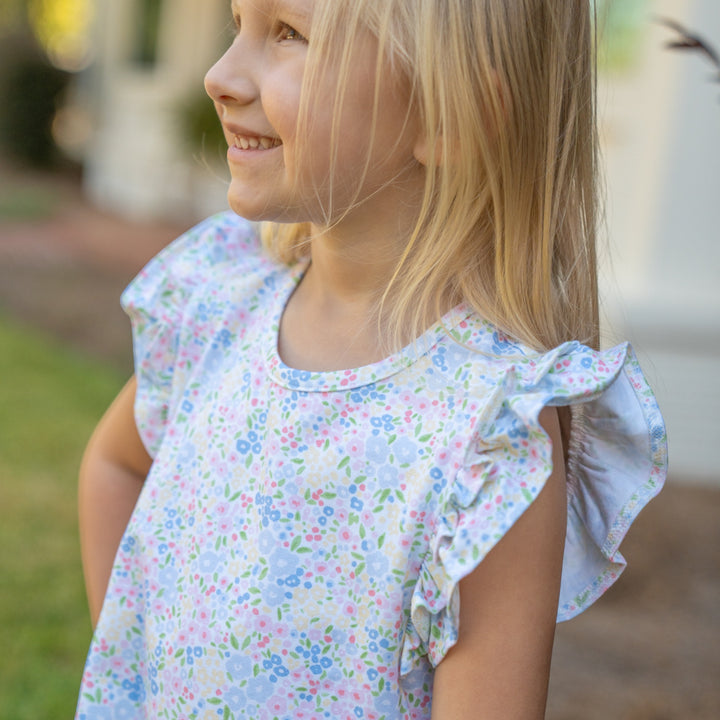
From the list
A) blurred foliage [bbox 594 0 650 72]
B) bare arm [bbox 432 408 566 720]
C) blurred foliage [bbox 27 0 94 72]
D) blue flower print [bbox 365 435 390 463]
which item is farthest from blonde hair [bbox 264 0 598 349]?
blurred foliage [bbox 27 0 94 72]

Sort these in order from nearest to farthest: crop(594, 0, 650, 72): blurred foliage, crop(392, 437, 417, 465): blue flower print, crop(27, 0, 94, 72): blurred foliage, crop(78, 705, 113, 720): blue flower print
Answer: crop(392, 437, 417, 465): blue flower print → crop(78, 705, 113, 720): blue flower print → crop(594, 0, 650, 72): blurred foliage → crop(27, 0, 94, 72): blurred foliage

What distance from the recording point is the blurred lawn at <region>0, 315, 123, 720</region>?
286 cm

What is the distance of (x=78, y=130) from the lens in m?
16.3

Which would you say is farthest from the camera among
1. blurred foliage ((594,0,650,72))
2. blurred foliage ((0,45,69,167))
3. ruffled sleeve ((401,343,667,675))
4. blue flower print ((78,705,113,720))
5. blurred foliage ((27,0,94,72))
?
blurred foliage ((27,0,94,72))

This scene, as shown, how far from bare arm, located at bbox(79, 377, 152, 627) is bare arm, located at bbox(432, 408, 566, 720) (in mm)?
647

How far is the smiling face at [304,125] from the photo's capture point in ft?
3.81

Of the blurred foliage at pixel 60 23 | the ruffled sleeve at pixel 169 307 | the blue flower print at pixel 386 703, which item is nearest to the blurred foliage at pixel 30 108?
the blurred foliage at pixel 60 23

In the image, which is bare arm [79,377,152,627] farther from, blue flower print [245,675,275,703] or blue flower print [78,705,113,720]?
blue flower print [245,675,275,703]

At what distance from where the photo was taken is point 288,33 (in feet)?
3.92

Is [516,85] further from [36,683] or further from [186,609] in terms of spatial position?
[36,683]

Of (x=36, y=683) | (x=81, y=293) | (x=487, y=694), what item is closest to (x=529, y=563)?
(x=487, y=694)

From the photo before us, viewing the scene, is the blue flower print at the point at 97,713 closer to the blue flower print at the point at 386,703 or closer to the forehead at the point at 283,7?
the blue flower print at the point at 386,703

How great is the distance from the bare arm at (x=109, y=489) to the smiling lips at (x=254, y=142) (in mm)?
460

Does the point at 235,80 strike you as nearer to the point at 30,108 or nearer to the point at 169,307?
the point at 169,307
